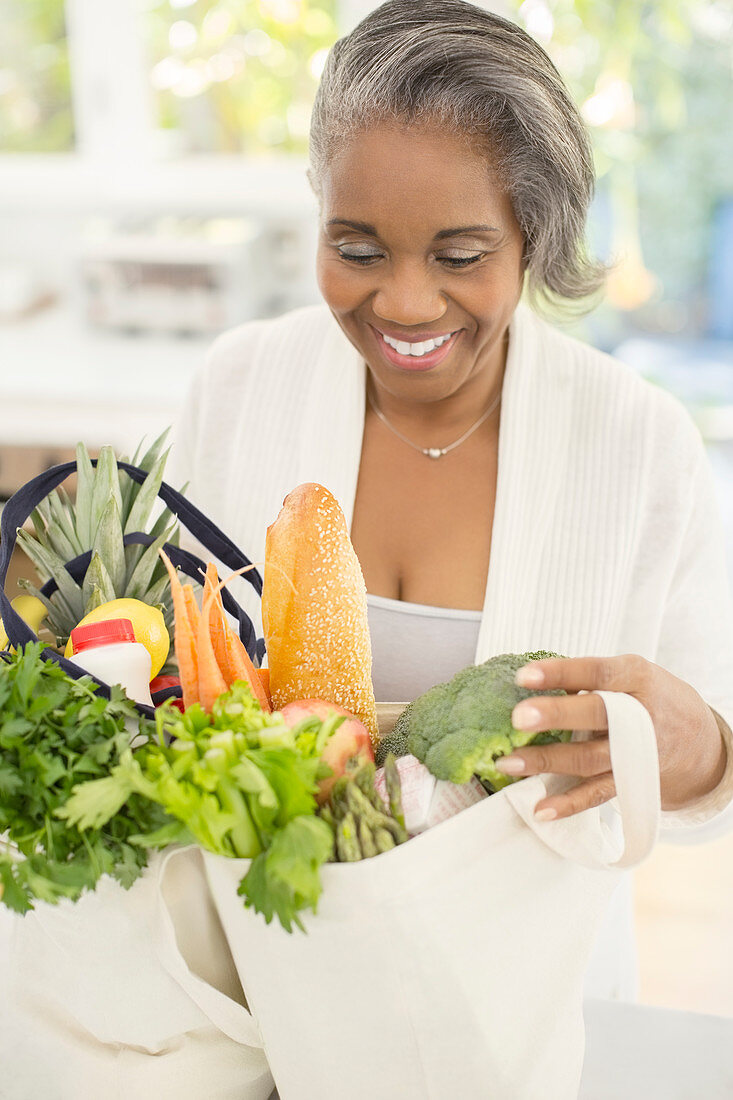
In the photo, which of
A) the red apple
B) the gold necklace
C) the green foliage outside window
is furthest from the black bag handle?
the green foliage outside window

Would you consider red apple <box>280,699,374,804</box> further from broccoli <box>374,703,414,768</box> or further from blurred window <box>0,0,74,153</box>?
blurred window <box>0,0,74,153</box>

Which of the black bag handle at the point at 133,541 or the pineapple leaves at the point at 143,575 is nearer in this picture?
the black bag handle at the point at 133,541

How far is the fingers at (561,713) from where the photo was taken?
1.99ft

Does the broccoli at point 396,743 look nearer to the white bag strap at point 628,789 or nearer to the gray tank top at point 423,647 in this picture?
the white bag strap at point 628,789

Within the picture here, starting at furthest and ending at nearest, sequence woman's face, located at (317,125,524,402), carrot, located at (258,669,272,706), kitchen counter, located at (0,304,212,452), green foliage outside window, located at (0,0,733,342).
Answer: kitchen counter, located at (0,304,212,452) → green foliage outside window, located at (0,0,733,342) → woman's face, located at (317,125,524,402) → carrot, located at (258,669,272,706)

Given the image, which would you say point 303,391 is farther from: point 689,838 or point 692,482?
point 689,838

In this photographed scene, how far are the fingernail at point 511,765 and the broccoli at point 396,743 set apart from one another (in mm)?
90

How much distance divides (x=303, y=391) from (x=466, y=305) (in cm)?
43

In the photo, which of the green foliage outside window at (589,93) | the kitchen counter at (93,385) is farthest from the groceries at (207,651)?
the green foliage outside window at (589,93)

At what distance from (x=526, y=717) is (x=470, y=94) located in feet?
2.09

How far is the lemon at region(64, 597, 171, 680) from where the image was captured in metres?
0.72

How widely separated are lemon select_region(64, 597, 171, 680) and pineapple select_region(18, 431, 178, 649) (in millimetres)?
43

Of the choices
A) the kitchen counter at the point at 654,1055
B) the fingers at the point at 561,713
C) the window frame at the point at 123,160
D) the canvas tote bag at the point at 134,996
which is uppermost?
the window frame at the point at 123,160

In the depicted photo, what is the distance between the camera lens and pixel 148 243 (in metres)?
3.15
